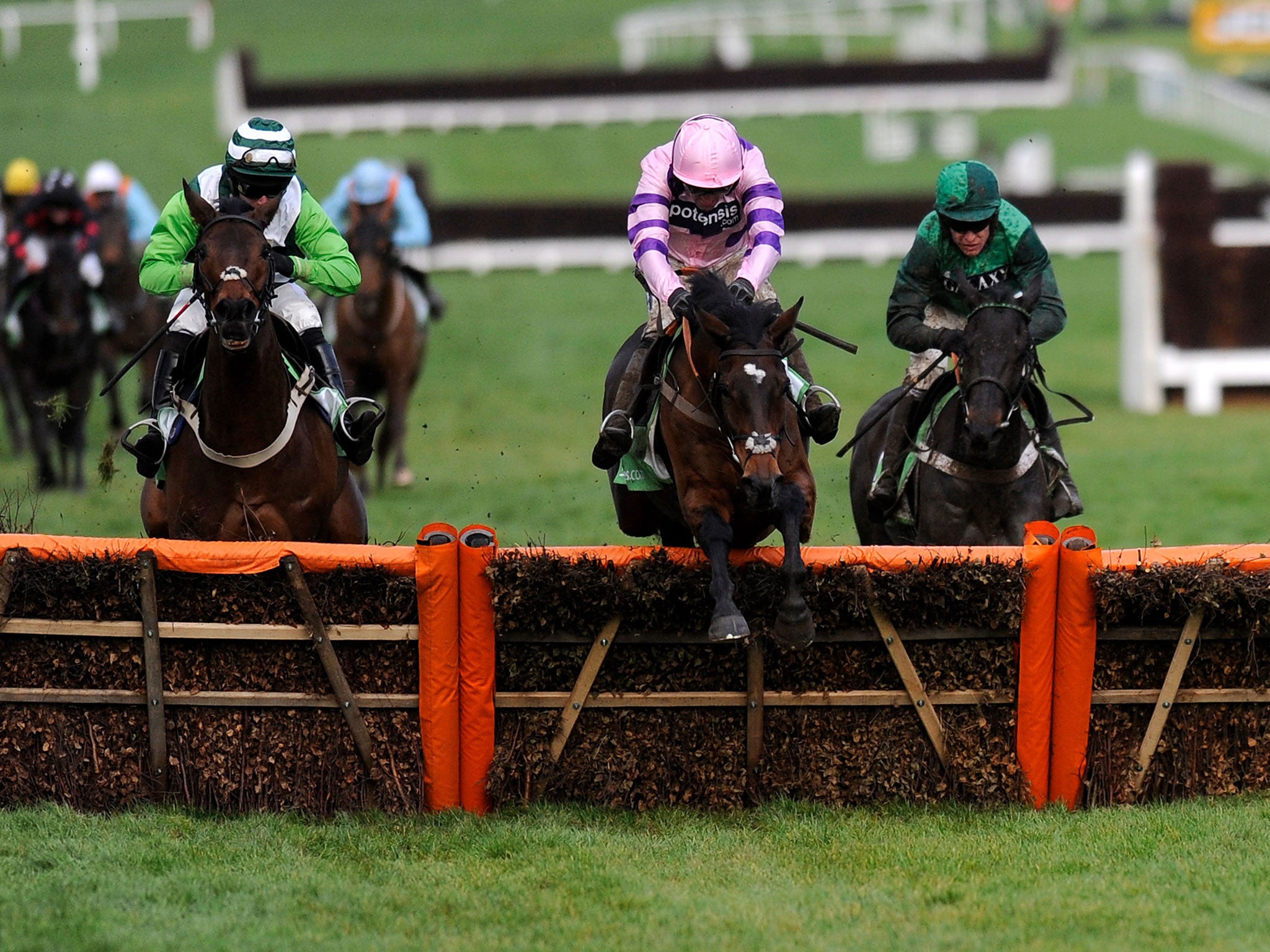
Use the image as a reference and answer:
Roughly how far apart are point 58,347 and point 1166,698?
33.5ft

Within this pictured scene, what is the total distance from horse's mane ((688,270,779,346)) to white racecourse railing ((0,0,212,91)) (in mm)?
37721

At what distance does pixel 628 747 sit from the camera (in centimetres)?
624

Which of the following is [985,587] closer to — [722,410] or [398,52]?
[722,410]

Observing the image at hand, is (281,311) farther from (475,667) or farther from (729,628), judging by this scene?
(729,628)

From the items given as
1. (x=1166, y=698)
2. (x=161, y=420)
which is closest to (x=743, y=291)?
(x=1166, y=698)

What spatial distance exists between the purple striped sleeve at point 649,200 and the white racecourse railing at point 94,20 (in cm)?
3688

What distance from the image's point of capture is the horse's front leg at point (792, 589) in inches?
233

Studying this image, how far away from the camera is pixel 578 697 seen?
6.18 m

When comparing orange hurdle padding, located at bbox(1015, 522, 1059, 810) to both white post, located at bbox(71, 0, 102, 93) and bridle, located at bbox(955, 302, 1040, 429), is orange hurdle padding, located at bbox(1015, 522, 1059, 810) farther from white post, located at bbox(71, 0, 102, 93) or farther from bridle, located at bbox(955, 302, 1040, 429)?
white post, located at bbox(71, 0, 102, 93)

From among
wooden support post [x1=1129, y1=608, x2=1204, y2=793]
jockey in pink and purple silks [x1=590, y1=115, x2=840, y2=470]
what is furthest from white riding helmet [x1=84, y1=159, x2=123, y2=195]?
wooden support post [x1=1129, y1=608, x2=1204, y2=793]

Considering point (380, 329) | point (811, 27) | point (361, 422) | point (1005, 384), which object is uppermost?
point (811, 27)

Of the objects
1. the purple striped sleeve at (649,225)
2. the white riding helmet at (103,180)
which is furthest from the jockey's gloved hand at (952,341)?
the white riding helmet at (103,180)

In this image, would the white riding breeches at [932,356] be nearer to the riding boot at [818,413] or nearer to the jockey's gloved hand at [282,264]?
the riding boot at [818,413]

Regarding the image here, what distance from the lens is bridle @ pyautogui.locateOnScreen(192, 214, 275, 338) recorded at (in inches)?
243
